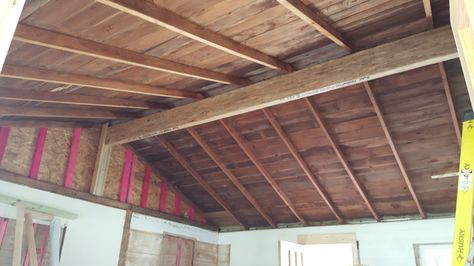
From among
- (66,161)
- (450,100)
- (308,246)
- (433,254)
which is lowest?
(433,254)

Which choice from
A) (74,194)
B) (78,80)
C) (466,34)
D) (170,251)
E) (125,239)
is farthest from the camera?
(170,251)

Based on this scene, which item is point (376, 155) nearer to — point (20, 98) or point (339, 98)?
point (339, 98)

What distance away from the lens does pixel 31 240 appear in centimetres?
420

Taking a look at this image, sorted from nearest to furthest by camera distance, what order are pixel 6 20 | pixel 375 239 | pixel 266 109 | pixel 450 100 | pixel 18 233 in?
pixel 6 20
pixel 450 100
pixel 18 233
pixel 266 109
pixel 375 239

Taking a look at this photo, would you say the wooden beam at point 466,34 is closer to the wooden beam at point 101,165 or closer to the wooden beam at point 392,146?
the wooden beam at point 392,146

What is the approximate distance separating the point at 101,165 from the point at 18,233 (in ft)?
5.29

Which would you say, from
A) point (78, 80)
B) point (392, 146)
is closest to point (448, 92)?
point (392, 146)

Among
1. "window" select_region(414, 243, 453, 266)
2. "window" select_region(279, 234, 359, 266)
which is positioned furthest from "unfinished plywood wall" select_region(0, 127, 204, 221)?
"window" select_region(414, 243, 453, 266)

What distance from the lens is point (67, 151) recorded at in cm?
529

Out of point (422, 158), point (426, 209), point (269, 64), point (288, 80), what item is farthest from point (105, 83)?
point (426, 209)

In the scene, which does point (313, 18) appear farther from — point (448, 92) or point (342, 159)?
point (342, 159)

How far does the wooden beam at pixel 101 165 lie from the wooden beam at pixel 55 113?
0.54 metres

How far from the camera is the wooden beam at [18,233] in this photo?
4.00 meters

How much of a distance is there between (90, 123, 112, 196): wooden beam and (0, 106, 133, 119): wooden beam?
0.54 meters
